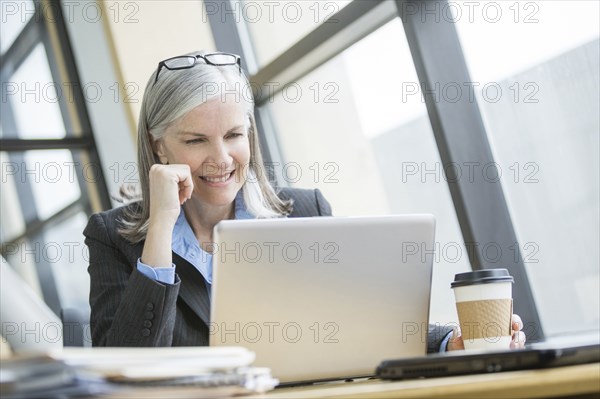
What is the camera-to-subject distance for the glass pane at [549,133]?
7.69ft

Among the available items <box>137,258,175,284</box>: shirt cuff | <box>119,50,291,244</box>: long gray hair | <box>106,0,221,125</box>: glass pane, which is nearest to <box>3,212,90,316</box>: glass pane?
<box>106,0,221,125</box>: glass pane

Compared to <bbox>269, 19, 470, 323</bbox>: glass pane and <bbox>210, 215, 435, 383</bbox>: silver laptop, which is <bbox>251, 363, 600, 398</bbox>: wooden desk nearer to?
<bbox>210, 215, 435, 383</bbox>: silver laptop

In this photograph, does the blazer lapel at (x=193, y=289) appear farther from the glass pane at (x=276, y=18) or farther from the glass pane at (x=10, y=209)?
the glass pane at (x=10, y=209)

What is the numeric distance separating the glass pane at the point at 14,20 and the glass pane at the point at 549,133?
2.91m

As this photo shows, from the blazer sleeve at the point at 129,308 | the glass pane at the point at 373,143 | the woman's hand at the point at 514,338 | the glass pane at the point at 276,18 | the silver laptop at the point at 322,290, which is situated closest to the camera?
the silver laptop at the point at 322,290

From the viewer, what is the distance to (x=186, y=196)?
6.34 feet

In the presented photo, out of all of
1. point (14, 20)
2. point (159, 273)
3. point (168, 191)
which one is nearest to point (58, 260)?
point (14, 20)

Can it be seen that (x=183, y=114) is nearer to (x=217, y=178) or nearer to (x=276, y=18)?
(x=217, y=178)

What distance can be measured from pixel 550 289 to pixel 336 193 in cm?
113

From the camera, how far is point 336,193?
3436 millimetres

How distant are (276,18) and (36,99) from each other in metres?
1.70

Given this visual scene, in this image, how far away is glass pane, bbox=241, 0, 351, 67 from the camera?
3355 mm

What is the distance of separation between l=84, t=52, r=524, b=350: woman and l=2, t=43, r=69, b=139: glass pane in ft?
8.63

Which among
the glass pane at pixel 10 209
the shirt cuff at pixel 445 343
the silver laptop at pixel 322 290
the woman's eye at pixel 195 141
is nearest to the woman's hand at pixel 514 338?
the shirt cuff at pixel 445 343
